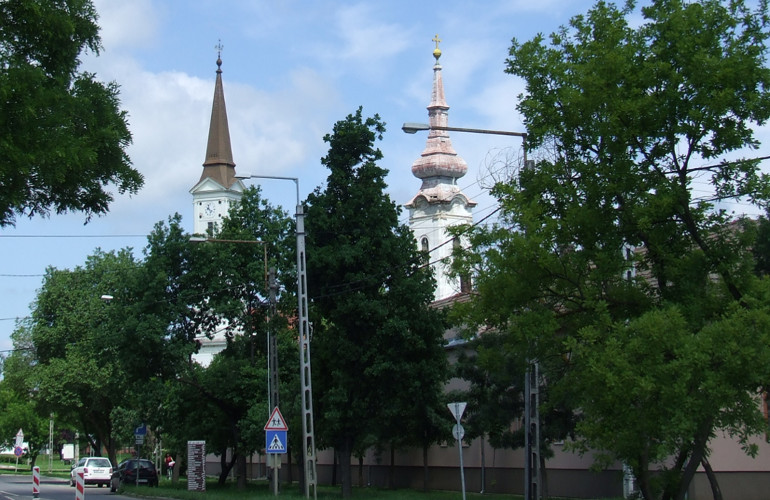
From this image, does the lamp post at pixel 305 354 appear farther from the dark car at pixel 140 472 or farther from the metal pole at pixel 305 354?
the dark car at pixel 140 472

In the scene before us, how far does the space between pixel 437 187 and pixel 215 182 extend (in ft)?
88.0

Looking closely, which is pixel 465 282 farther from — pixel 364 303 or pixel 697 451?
pixel 364 303

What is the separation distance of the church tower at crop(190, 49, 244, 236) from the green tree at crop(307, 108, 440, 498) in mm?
77475

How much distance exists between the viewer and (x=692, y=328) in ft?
45.0

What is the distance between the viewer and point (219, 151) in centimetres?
11262

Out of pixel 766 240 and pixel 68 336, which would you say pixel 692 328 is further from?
pixel 68 336

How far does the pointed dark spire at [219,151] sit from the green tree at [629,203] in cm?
9705

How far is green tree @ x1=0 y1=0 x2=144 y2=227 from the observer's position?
1287 centimetres

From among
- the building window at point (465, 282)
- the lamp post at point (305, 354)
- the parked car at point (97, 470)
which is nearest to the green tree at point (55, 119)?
the building window at point (465, 282)

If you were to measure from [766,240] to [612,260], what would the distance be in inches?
420

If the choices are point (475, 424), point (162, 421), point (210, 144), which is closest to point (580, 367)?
point (475, 424)

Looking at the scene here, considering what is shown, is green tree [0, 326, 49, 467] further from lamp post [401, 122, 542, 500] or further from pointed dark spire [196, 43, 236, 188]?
lamp post [401, 122, 542, 500]

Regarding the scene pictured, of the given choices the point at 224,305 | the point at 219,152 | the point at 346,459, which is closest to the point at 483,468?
the point at 346,459

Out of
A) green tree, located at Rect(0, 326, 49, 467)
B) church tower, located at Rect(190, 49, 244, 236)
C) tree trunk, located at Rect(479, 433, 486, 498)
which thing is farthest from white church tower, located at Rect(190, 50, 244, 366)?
tree trunk, located at Rect(479, 433, 486, 498)
